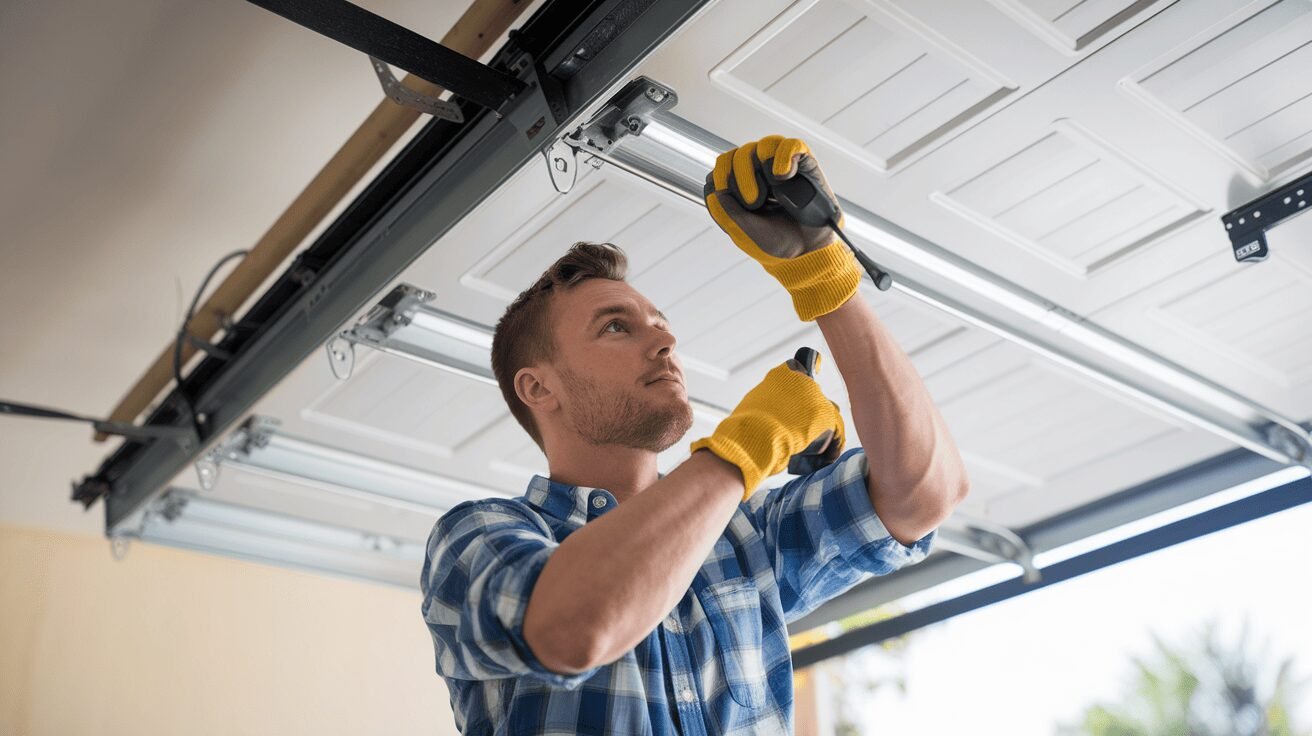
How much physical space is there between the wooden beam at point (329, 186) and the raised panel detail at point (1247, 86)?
3.57 ft

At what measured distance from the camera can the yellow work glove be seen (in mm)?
1299

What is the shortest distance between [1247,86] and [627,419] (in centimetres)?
130

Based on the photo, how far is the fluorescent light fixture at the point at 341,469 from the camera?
2.90 m

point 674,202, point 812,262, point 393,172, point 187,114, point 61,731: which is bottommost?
point 812,262

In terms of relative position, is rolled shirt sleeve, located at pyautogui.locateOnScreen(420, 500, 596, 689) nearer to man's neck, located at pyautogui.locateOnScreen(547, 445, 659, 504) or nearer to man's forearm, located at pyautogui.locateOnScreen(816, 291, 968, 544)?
man's neck, located at pyautogui.locateOnScreen(547, 445, 659, 504)

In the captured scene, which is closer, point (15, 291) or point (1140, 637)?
point (15, 291)

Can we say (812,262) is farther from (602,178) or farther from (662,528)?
(602,178)

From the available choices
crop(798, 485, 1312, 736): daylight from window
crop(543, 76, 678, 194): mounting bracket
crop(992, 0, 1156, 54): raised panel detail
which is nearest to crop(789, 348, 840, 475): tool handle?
crop(543, 76, 678, 194): mounting bracket

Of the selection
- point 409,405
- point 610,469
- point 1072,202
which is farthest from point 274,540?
point 1072,202

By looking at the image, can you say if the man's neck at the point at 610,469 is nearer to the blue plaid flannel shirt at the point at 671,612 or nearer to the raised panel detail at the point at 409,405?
the blue plaid flannel shirt at the point at 671,612

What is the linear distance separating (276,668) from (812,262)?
325cm

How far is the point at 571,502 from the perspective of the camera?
142 centimetres

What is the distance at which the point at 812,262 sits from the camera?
1313 millimetres

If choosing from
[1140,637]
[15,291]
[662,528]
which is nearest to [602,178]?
[662,528]
